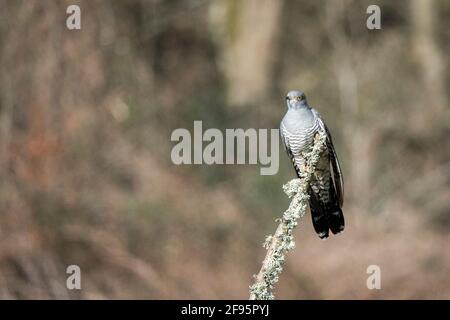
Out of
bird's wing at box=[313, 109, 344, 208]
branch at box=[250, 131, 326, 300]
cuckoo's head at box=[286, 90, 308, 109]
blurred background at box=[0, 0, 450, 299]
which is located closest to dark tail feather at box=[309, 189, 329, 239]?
bird's wing at box=[313, 109, 344, 208]

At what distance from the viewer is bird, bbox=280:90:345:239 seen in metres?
6.64

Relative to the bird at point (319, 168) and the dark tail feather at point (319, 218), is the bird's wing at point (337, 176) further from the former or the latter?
the dark tail feather at point (319, 218)

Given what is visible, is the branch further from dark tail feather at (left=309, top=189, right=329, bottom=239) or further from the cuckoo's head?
the cuckoo's head

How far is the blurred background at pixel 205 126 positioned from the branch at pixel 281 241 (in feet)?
17.8

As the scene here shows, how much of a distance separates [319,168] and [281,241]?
6.08ft

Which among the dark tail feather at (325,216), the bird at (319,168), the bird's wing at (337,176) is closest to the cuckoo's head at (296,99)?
the bird at (319,168)

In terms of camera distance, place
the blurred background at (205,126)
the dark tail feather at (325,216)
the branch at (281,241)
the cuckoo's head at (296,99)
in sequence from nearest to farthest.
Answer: the branch at (281,241), the dark tail feather at (325,216), the cuckoo's head at (296,99), the blurred background at (205,126)

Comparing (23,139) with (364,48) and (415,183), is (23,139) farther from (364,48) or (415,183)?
(364,48)

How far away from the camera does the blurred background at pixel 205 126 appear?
38.2 ft

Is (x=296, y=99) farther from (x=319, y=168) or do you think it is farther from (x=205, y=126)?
(x=205, y=126)

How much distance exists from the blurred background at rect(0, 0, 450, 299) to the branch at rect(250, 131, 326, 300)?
5435mm

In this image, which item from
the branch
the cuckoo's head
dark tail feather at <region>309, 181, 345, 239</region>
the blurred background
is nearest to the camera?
the branch

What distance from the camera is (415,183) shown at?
1549cm

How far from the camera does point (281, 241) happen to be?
503 cm
